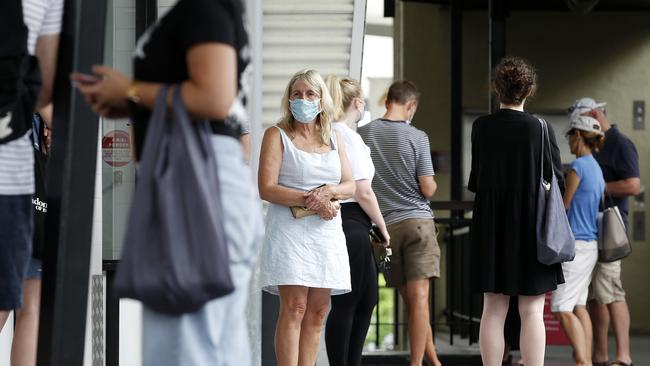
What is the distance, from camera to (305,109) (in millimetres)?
5531

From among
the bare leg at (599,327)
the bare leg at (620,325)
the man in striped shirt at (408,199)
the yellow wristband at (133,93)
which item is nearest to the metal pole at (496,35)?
the bare leg at (599,327)

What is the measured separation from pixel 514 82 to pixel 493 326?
1184mm

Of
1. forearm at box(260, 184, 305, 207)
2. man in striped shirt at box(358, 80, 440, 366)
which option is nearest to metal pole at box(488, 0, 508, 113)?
man in striped shirt at box(358, 80, 440, 366)

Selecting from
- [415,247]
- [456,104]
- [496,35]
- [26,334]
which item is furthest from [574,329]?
[456,104]

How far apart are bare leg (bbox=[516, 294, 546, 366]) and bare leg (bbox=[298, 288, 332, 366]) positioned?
94 cm

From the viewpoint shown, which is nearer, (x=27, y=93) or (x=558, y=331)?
(x=27, y=93)

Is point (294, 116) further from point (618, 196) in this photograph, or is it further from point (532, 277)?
point (618, 196)

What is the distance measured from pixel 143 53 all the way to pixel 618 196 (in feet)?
20.8

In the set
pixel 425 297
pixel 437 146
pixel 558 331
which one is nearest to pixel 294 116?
pixel 425 297

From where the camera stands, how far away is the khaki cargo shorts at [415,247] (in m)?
6.98

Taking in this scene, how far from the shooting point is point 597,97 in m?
13.6

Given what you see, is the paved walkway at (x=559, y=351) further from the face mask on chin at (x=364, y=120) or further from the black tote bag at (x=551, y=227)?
the black tote bag at (x=551, y=227)

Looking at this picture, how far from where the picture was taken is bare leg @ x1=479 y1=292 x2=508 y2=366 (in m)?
5.84

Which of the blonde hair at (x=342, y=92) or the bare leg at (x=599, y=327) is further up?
the blonde hair at (x=342, y=92)
